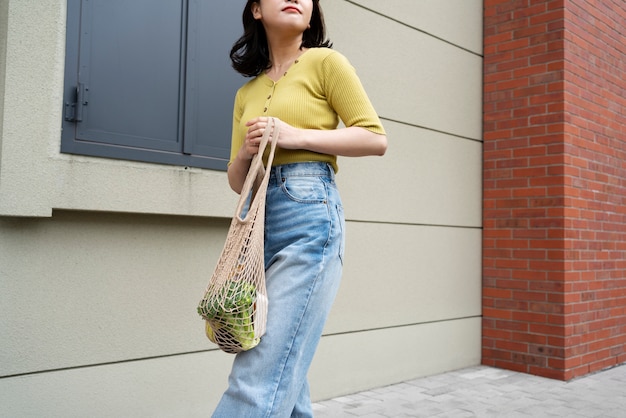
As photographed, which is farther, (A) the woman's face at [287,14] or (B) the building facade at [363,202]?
(B) the building facade at [363,202]

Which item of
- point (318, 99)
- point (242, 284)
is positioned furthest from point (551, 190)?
point (242, 284)

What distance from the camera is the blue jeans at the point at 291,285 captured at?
1.83 meters

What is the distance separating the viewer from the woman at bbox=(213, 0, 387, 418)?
185cm

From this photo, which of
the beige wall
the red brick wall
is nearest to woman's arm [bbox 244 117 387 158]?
the beige wall

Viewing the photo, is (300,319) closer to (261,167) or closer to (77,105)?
(261,167)

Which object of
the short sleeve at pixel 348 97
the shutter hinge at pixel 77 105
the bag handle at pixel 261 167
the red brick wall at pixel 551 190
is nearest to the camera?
the bag handle at pixel 261 167

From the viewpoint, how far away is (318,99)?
80.7 inches

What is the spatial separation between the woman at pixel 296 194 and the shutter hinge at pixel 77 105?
114 centimetres

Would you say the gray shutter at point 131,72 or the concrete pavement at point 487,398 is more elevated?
the gray shutter at point 131,72

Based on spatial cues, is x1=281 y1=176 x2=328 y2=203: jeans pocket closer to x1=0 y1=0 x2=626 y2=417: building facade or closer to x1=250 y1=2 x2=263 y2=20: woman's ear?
x1=250 y1=2 x2=263 y2=20: woman's ear

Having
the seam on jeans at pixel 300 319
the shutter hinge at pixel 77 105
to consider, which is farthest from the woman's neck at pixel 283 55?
the shutter hinge at pixel 77 105

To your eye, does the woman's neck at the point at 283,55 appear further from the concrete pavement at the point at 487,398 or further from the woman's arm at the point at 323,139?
the concrete pavement at the point at 487,398

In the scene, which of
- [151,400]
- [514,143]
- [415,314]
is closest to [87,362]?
[151,400]

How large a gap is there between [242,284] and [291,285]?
0.56ft
